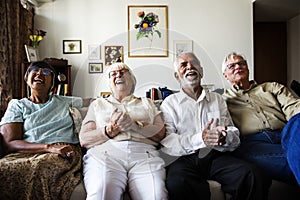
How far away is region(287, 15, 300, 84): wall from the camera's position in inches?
199

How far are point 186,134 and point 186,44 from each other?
104 inches

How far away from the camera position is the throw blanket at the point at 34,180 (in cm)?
154

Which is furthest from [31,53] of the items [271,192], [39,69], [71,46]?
[271,192]

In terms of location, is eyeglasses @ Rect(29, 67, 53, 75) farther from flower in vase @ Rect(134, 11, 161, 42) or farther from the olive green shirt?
flower in vase @ Rect(134, 11, 161, 42)

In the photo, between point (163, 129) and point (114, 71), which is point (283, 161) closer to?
point (163, 129)

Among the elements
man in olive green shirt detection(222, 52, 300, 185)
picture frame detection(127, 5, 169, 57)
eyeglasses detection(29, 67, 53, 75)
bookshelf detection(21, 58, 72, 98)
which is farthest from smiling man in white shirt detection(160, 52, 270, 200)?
picture frame detection(127, 5, 169, 57)

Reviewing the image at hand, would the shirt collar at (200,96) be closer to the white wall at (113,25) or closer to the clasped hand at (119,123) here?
the clasped hand at (119,123)

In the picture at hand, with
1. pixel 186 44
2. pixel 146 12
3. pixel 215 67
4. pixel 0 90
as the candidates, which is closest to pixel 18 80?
pixel 0 90

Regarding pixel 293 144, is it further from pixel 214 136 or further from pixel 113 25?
pixel 113 25

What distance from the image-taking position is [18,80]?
3.63 meters

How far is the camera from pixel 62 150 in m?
1.70

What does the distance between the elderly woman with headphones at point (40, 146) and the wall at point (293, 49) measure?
4128 millimetres

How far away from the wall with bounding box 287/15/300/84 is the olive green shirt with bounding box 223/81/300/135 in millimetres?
3363

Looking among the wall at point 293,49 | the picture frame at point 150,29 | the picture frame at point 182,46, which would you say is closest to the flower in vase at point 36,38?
the picture frame at point 150,29
